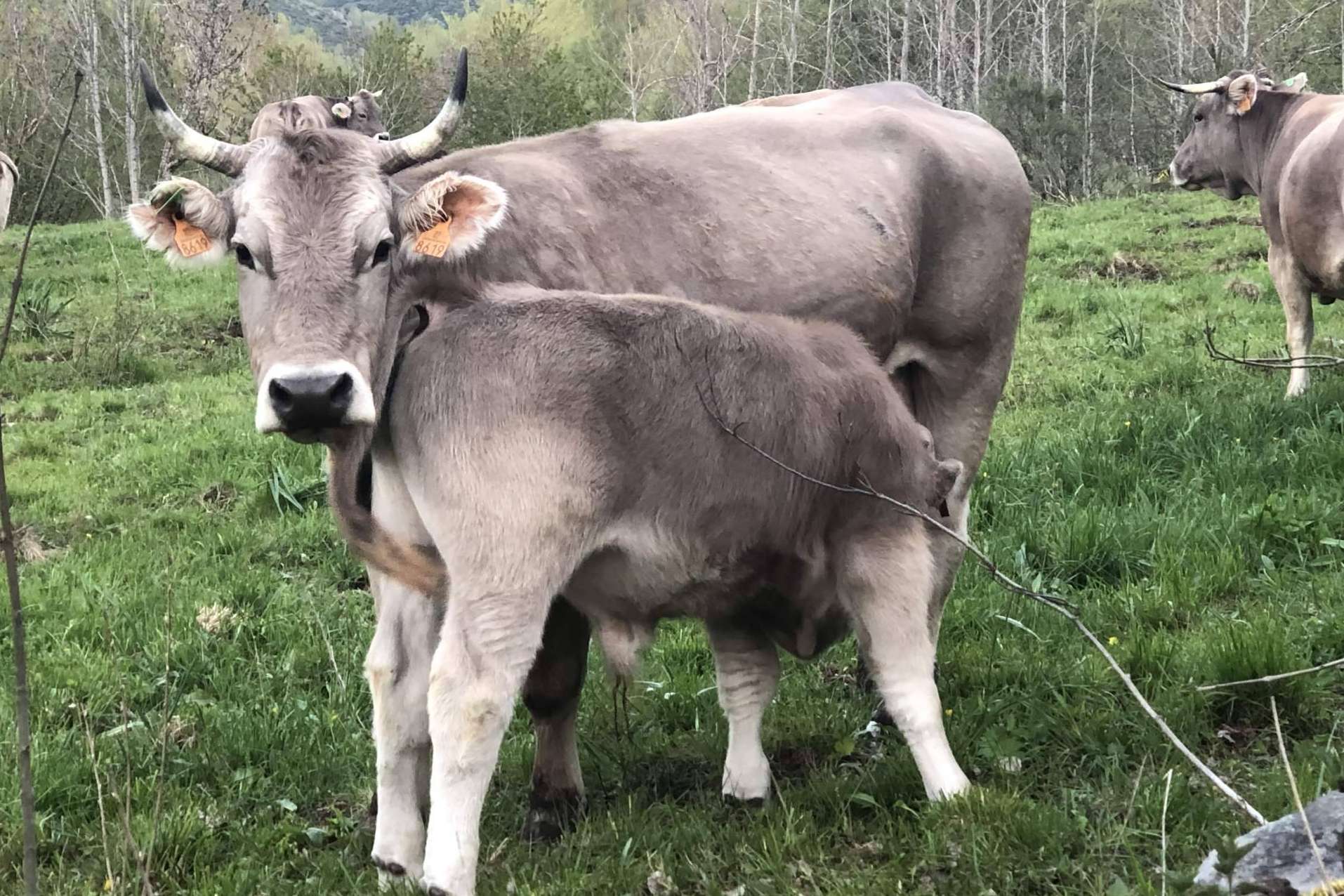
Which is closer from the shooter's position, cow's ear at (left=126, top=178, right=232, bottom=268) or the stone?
the stone

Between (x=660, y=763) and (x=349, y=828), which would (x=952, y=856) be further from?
(x=349, y=828)

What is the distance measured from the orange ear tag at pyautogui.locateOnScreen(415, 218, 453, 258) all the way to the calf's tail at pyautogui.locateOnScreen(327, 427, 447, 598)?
598mm

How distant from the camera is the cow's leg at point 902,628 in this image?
3594 millimetres

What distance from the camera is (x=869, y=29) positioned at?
147 feet

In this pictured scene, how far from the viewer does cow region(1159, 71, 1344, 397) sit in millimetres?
8406

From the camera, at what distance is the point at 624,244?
14.1 feet

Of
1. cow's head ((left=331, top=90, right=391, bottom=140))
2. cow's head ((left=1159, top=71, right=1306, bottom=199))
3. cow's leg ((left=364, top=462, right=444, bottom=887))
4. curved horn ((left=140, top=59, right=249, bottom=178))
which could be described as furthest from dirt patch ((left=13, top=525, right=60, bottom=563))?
cow's head ((left=1159, top=71, right=1306, bottom=199))

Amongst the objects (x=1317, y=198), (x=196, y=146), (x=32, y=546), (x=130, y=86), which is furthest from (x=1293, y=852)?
(x=130, y=86)

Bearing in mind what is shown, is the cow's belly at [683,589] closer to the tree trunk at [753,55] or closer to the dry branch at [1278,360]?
the dry branch at [1278,360]

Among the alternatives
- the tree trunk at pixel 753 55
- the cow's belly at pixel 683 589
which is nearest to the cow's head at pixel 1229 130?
the cow's belly at pixel 683 589

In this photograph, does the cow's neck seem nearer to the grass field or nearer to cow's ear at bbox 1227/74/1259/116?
cow's ear at bbox 1227/74/1259/116

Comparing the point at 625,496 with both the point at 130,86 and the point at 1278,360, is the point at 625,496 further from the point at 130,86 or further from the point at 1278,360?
the point at 130,86

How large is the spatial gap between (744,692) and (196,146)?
2395mm

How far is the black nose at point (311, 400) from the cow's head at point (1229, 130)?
9.62 meters
